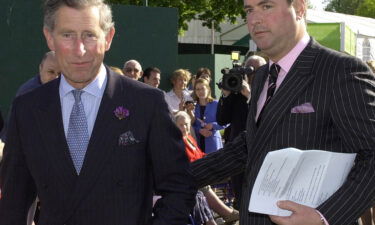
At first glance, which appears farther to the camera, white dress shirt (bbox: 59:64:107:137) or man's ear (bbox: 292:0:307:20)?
man's ear (bbox: 292:0:307:20)

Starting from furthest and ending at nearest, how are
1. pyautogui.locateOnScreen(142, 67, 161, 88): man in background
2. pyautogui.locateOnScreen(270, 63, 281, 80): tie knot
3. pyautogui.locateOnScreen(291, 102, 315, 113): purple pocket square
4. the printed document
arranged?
1. pyautogui.locateOnScreen(142, 67, 161, 88): man in background
2. pyautogui.locateOnScreen(270, 63, 281, 80): tie knot
3. pyautogui.locateOnScreen(291, 102, 315, 113): purple pocket square
4. the printed document

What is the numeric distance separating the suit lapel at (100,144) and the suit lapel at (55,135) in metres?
0.06

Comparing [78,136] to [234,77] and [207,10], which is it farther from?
[207,10]

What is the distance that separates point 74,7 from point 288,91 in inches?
39.3

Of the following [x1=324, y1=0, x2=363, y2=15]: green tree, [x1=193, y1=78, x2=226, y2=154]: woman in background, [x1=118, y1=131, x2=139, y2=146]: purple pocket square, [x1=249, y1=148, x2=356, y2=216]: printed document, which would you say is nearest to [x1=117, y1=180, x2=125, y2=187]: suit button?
[x1=118, y1=131, x2=139, y2=146]: purple pocket square

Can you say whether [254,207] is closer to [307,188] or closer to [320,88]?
[307,188]

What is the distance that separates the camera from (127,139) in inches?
106

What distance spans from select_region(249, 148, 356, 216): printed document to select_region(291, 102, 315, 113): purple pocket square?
28 cm

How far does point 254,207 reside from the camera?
2.53 metres

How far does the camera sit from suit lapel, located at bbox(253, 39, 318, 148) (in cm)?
279

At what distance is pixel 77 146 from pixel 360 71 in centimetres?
124

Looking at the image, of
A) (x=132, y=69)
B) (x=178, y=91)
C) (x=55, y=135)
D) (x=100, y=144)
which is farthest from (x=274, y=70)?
(x=178, y=91)

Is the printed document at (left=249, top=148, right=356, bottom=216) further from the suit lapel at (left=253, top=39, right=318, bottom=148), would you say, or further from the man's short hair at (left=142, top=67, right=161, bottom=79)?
the man's short hair at (left=142, top=67, right=161, bottom=79)

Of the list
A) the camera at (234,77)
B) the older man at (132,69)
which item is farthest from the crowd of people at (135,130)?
the older man at (132,69)
